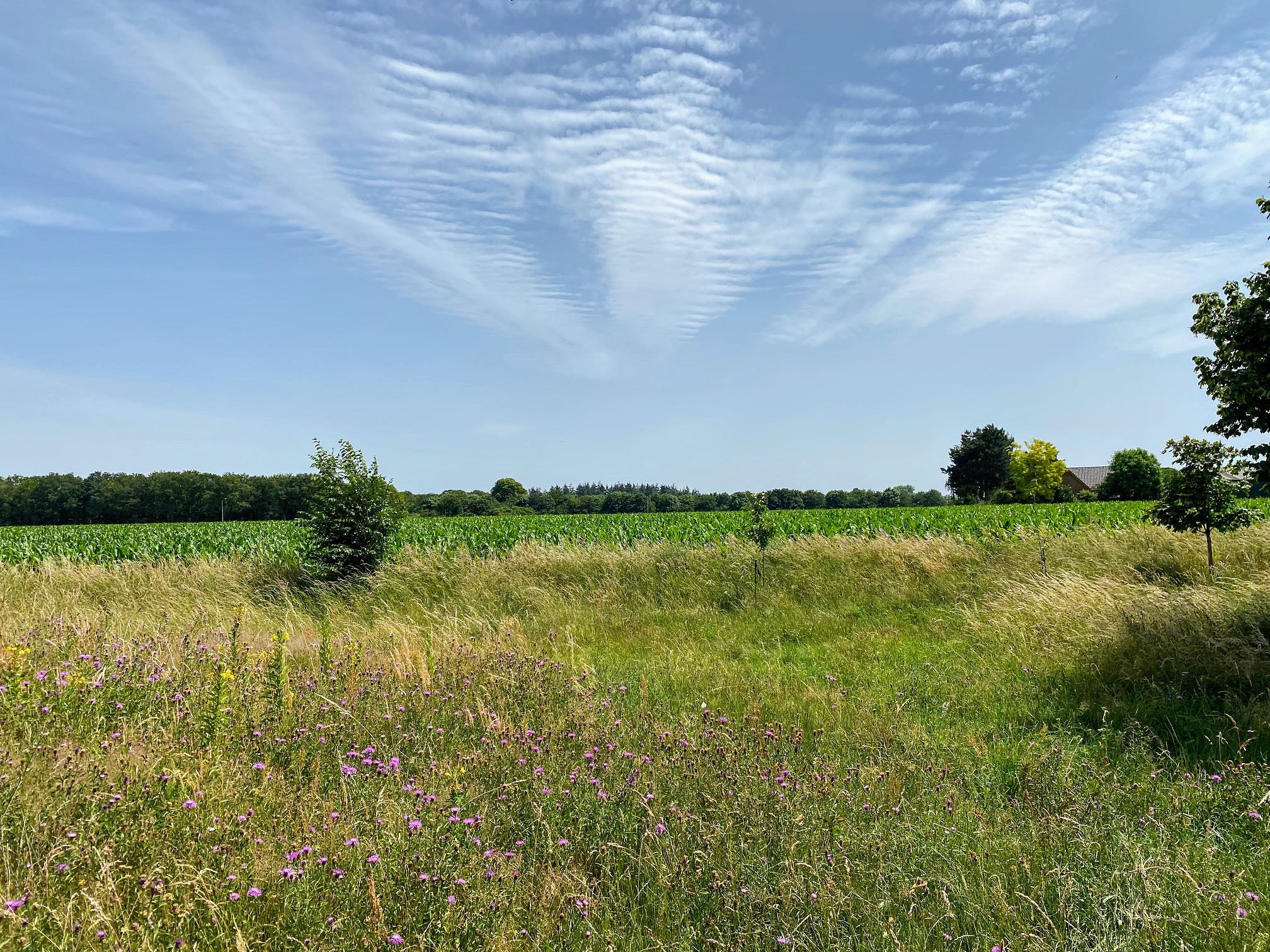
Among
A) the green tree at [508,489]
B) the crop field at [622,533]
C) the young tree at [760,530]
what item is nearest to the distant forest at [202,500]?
the green tree at [508,489]

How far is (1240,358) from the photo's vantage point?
24.8ft

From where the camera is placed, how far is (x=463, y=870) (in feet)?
10.1

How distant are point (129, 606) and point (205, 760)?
10131mm

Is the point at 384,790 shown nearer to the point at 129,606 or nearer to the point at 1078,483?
the point at 129,606

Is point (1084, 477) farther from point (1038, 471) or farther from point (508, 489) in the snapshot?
point (508, 489)

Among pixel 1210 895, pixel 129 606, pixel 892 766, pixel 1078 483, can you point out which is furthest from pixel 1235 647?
pixel 1078 483

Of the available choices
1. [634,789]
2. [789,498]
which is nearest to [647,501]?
[789,498]

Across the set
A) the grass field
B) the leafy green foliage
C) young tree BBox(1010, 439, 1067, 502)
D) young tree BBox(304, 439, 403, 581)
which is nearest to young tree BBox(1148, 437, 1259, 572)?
the grass field

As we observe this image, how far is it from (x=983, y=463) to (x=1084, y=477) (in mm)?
18084

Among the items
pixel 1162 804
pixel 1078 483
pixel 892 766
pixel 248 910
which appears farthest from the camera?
pixel 1078 483

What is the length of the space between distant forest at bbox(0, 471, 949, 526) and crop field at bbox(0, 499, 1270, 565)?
52921 millimetres

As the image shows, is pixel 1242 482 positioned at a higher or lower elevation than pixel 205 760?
higher

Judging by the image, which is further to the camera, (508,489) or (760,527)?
(508,489)

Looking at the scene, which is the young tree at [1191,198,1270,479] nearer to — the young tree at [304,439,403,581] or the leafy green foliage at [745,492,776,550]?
the leafy green foliage at [745,492,776,550]
